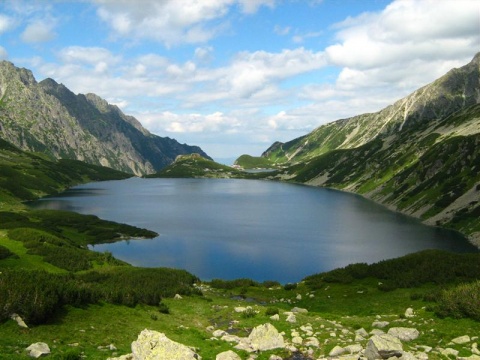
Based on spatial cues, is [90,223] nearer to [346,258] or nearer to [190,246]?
[190,246]

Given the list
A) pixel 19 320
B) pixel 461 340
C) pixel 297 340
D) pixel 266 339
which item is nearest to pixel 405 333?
pixel 461 340

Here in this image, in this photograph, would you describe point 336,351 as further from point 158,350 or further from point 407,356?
point 158,350

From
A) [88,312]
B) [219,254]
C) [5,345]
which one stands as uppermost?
[5,345]

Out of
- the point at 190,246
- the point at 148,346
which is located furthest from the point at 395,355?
the point at 190,246

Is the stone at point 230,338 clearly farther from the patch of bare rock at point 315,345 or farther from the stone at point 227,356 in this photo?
the stone at point 227,356

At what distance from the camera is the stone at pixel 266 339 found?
929 inches

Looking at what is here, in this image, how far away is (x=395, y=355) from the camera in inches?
805

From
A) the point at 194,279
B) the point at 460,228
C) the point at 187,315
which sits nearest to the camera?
the point at 187,315

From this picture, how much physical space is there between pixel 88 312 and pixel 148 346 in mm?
11041

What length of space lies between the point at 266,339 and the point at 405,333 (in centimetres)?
951

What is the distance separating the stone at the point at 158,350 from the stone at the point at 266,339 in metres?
5.25

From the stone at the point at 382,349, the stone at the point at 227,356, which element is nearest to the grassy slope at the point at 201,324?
the stone at the point at 227,356

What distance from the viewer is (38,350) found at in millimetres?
18641

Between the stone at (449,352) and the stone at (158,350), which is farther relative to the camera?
the stone at (449,352)
